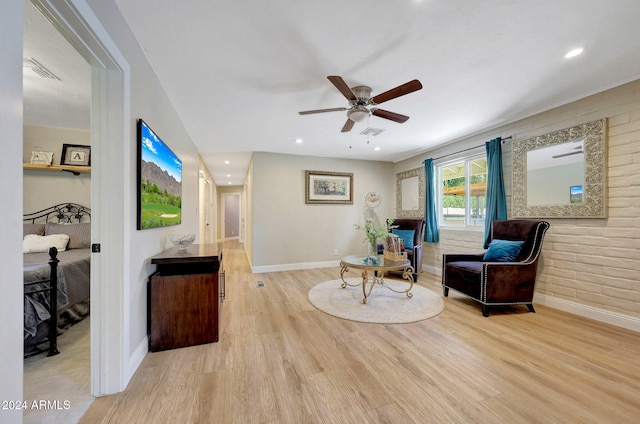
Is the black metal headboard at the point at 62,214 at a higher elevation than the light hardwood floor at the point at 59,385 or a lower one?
higher

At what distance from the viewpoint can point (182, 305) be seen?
1.97 m

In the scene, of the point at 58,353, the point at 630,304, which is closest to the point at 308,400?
the point at 58,353

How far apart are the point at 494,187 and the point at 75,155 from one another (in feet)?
19.1

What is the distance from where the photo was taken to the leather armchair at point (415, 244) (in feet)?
13.0

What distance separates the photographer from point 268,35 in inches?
67.0

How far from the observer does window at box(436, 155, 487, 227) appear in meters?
3.84

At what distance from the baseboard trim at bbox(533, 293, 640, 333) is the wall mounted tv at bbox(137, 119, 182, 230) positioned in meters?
4.36

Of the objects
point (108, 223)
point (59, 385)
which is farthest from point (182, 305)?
point (108, 223)

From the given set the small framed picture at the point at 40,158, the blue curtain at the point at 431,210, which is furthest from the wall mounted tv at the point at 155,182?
the blue curtain at the point at 431,210

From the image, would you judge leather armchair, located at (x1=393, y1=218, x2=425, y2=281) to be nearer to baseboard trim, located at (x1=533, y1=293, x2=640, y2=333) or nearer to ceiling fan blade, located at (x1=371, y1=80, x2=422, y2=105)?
baseboard trim, located at (x1=533, y1=293, x2=640, y2=333)

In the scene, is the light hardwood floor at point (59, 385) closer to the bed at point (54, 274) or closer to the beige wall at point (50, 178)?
the bed at point (54, 274)

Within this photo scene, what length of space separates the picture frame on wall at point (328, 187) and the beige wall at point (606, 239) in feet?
10.3

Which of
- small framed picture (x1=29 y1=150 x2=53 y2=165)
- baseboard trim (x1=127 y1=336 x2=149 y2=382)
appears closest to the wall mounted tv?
baseboard trim (x1=127 y1=336 x2=149 y2=382)

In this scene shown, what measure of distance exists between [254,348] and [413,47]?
2.75 meters
